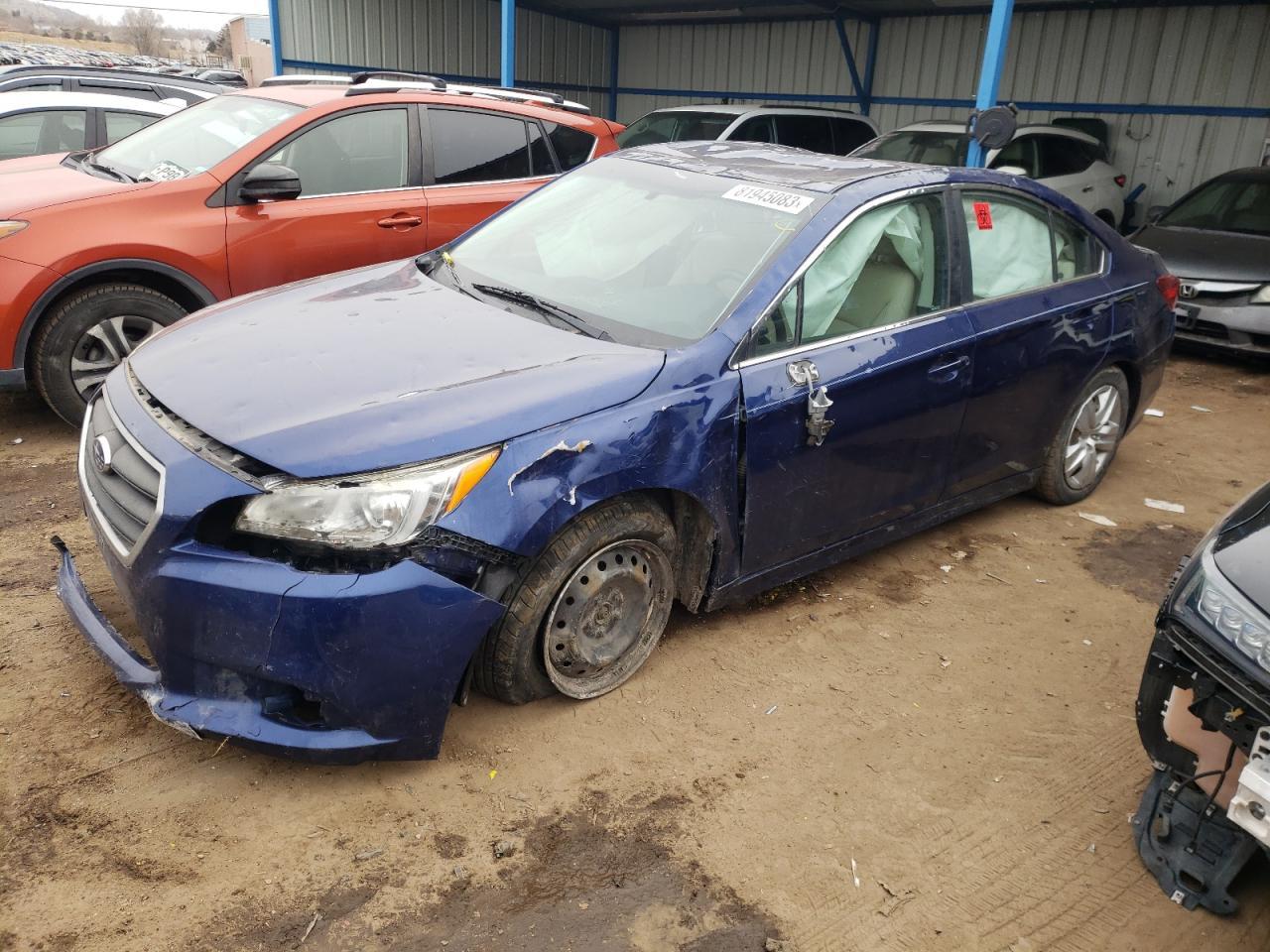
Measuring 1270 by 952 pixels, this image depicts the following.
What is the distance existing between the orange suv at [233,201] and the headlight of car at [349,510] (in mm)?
3034

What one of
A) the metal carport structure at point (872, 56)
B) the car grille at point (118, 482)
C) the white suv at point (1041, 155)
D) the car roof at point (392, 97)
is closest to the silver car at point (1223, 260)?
the white suv at point (1041, 155)

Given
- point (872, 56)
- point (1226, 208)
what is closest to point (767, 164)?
point (1226, 208)

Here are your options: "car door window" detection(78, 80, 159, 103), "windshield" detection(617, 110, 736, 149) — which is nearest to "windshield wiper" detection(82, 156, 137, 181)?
"car door window" detection(78, 80, 159, 103)

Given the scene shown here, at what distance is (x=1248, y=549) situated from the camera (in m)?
2.44

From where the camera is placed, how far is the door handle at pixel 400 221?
5.57 m

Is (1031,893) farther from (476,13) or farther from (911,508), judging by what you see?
(476,13)

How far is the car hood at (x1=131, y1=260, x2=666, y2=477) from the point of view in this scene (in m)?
2.57

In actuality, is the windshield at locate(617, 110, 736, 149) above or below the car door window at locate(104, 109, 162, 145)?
above

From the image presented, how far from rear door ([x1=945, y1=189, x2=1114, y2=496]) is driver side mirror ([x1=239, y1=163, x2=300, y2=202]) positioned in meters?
3.25

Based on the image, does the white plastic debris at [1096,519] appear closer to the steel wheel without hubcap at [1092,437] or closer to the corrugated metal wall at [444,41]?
the steel wheel without hubcap at [1092,437]

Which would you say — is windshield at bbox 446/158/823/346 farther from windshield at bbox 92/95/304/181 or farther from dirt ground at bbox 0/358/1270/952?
windshield at bbox 92/95/304/181

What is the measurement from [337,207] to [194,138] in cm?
94

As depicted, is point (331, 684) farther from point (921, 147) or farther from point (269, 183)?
point (921, 147)

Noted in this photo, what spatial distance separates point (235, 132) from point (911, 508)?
4.12 meters
